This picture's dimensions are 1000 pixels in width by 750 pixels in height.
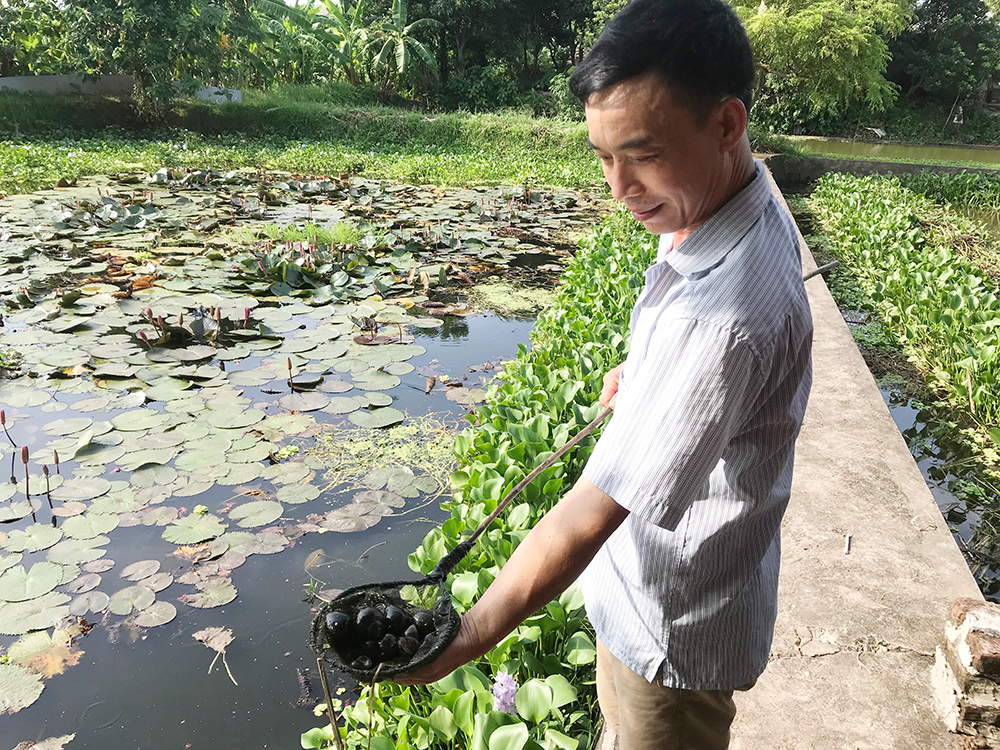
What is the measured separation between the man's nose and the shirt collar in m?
0.09

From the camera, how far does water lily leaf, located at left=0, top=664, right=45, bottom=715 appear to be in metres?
1.95

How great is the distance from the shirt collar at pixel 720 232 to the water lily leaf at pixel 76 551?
248 cm

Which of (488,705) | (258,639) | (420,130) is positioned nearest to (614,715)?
(488,705)

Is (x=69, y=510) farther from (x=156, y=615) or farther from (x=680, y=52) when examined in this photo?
(x=680, y=52)

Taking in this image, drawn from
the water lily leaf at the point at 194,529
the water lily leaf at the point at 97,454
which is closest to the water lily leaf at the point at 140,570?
the water lily leaf at the point at 194,529

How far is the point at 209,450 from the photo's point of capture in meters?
3.11

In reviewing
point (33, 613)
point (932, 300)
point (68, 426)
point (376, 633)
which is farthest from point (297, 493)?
point (932, 300)

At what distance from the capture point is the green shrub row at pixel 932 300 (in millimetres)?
3852

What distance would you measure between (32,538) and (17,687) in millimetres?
698

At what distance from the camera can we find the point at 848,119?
23250 mm

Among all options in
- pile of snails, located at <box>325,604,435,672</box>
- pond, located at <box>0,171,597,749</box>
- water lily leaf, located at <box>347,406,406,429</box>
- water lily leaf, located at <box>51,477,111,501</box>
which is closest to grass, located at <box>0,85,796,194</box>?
pond, located at <box>0,171,597,749</box>

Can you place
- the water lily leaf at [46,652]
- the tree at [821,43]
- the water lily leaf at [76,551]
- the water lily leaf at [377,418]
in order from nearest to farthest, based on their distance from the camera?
the water lily leaf at [46,652], the water lily leaf at [76,551], the water lily leaf at [377,418], the tree at [821,43]

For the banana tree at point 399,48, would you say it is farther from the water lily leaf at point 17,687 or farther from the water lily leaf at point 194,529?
the water lily leaf at point 17,687

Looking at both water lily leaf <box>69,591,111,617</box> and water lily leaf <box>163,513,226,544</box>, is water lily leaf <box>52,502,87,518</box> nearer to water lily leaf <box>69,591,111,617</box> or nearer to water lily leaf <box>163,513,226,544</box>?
water lily leaf <box>163,513,226,544</box>
